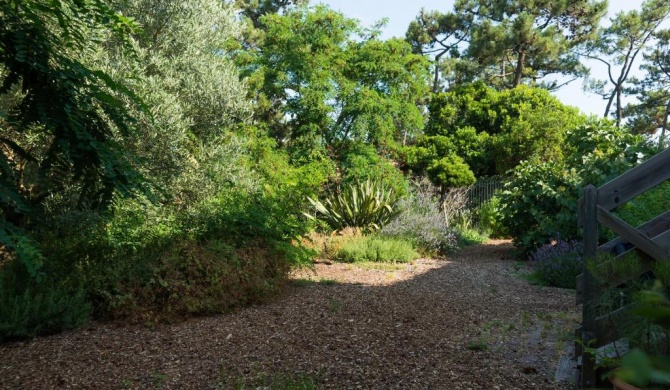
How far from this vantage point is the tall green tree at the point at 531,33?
22469 mm

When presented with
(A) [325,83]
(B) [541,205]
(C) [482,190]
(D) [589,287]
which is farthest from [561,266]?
(C) [482,190]

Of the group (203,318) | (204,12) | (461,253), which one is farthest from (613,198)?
(461,253)

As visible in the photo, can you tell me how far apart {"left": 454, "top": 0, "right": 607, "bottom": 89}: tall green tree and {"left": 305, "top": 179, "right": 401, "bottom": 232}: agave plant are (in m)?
14.2

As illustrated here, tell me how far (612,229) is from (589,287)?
41 centimetres

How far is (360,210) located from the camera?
11.1 meters

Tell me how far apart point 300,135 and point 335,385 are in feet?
33.3

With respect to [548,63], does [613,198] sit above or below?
below

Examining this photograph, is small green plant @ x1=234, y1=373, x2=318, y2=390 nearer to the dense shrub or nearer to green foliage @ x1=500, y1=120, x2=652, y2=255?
the dense shrub

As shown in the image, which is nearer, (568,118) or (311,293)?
(311,293)

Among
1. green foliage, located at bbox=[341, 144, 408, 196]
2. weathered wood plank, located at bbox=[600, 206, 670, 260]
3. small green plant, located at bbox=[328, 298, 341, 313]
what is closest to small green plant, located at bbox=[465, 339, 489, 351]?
small green plant, located at bbox=[328, 298, 341, 313]

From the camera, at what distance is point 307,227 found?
7578mm

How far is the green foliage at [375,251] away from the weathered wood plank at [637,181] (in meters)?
6.16

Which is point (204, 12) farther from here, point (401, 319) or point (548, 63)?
point (548, 63)

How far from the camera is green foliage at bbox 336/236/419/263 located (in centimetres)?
916
